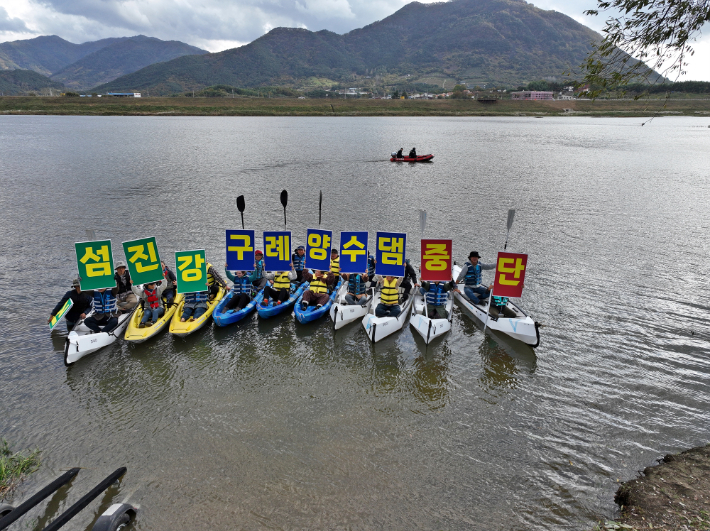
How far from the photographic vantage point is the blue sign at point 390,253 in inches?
572

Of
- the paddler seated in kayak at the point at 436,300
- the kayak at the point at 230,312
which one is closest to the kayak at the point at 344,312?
the paddler seated in kayak at the point at 436,300

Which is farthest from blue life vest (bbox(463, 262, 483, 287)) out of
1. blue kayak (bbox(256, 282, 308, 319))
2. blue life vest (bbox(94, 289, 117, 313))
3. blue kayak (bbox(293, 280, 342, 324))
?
blue life vest (bbox(94, 289, 117, 313))

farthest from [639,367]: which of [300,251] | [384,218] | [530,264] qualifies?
[384,218]

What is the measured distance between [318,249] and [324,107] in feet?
421

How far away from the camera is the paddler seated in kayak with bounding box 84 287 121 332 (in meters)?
13.6

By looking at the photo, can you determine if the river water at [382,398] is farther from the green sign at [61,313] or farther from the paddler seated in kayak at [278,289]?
the paddler seated in kayak at [278,289]

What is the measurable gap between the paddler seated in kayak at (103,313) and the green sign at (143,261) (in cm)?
117

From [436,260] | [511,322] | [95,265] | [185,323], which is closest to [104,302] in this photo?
[95,265]

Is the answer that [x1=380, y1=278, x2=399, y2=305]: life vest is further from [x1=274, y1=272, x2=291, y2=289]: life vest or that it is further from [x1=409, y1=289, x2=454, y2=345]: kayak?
[x1=274, y1=272, x2=291, y2=289]: life vest

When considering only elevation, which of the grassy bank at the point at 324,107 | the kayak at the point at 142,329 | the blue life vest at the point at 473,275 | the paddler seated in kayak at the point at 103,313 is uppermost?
the grassy bank at the point at 324,107

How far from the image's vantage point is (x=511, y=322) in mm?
13664

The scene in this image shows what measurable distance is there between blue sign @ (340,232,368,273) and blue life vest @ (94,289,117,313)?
7.98m

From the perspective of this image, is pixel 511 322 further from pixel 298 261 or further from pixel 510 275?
pixel 298 261

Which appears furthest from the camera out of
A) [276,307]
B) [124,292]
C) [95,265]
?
[276,307]
